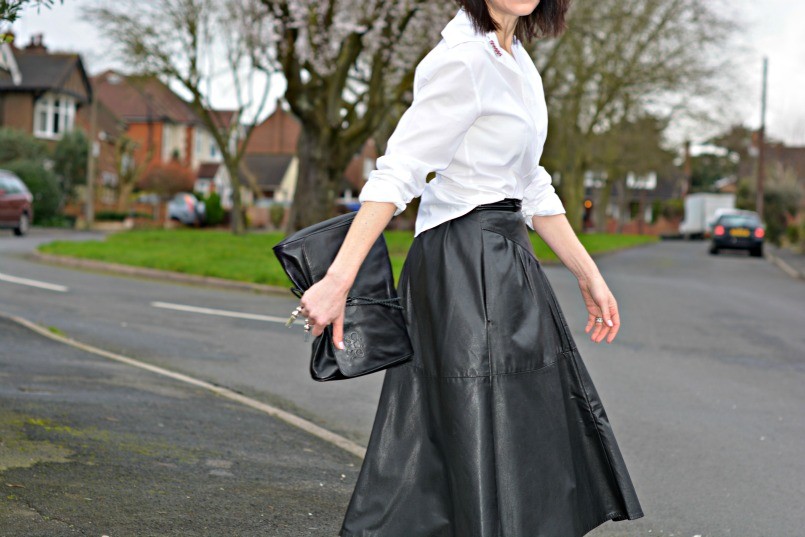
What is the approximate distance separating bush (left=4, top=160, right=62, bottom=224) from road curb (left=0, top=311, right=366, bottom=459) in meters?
33.3

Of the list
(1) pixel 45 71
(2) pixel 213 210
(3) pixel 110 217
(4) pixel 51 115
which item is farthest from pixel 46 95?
(2) pixel 213 210

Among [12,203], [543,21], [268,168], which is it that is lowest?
[12,203]

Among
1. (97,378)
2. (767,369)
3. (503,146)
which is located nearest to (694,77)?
(767,369)

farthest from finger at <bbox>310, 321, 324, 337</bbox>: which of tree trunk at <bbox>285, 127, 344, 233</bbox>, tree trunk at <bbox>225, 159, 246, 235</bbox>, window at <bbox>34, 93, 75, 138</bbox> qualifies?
window at <bbox>34, 93, 75, 138</bbox>

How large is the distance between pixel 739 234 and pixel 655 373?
29556 millimetres

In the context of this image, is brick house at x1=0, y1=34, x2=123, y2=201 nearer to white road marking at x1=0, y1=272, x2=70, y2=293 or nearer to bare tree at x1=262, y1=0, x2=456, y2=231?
bare tree at x1=262, y1=0, x2=456, y2=231

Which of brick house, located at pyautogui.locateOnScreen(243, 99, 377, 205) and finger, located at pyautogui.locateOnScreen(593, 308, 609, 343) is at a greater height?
brick house, located at pyautogui.locateOnScreen(243, 99, 377, 205)

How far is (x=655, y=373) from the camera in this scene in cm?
859

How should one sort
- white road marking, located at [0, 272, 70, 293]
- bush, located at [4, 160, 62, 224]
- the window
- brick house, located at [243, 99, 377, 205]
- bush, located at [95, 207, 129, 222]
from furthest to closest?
brick house, located at [243, 99, 377, 205] < the window < bush, located at [95, 207, 129, 222] < bush, located at [4, 160, 62, 224] < white road marking, located at [0, 272, 70, 293]

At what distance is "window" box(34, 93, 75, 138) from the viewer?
51094 millimetres

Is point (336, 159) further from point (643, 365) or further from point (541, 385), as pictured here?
point (541, 385)

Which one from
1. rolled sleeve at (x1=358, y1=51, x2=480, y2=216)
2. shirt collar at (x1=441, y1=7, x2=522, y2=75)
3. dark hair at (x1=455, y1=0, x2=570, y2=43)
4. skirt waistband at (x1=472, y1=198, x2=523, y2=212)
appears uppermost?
dark hair at (x1=455, y1=0, x2=570, y2=43)

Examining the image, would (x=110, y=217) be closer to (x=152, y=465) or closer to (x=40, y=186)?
(x=40, y=186)

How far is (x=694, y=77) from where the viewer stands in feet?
121
